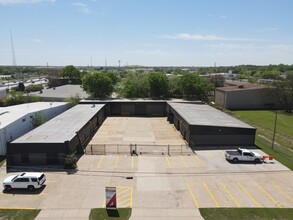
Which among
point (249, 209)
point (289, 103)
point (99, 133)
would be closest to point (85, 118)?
point (99, 133)

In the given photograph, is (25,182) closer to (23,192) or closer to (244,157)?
(23,192)

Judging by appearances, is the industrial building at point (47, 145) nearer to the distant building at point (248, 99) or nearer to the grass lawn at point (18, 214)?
the grass lawn at point (18, 214)

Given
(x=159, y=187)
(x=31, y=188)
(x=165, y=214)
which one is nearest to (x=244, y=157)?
(x=159, y=187)

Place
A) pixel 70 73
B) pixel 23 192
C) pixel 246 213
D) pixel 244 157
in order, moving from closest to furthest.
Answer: pixel 246 213, pixel 23 192, pixel 244 157, pixel 70 73

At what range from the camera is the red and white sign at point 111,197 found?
2011 cm

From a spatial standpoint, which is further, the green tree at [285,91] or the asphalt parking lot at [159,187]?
the green tree at [285,91]

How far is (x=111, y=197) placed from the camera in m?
20.2

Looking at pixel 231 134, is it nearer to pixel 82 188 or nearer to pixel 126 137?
pixel 126 137

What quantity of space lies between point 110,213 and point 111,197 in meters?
1.23

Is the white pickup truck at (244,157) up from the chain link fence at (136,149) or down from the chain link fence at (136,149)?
up

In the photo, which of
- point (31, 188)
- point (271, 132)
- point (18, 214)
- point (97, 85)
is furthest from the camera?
point (97, 85)

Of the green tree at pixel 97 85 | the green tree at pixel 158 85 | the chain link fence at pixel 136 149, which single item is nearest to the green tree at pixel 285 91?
the green tree at pixel 158 85

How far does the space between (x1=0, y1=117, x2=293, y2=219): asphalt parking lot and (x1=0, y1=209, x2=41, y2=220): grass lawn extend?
56 cm

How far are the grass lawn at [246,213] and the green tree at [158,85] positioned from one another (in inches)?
2058
